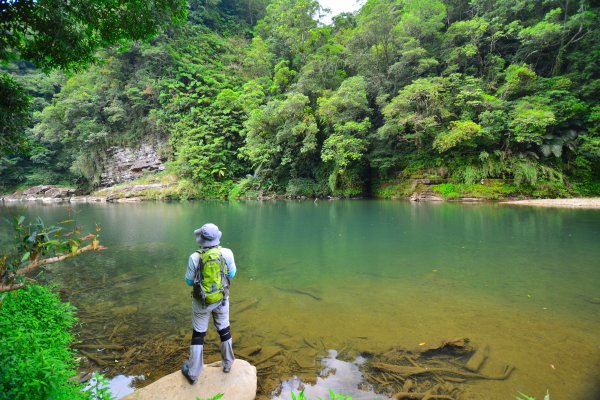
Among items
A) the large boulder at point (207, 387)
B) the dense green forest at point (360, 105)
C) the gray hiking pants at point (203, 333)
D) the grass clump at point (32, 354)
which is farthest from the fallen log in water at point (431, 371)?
the dense green forest at point (360, 105)

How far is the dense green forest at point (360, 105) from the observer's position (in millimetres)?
17609

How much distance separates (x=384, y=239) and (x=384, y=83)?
1732cm

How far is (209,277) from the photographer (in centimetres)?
276

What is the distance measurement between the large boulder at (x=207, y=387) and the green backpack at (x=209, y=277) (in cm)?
72

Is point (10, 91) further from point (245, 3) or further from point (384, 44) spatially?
point (245, 3)

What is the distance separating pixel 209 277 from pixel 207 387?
3.26ft

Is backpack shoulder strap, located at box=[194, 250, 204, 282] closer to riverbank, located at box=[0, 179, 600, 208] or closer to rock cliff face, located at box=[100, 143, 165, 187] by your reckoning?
riverbank, located at box=[0, 179, 600, 208]

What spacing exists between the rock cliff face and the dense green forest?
1.21 metres

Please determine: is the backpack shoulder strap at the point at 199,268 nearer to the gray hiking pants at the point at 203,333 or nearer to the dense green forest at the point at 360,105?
the gray hiking pants at the point at 203,333

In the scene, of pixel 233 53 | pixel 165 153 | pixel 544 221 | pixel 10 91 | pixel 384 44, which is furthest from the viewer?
pixel 233 53

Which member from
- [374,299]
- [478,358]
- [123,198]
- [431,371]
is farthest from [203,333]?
[123,198]

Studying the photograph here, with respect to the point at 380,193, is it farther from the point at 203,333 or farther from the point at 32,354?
the point at 32,354

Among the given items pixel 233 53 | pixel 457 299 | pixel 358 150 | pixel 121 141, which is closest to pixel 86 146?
pixel 121 141

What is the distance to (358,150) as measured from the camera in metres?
21.5
